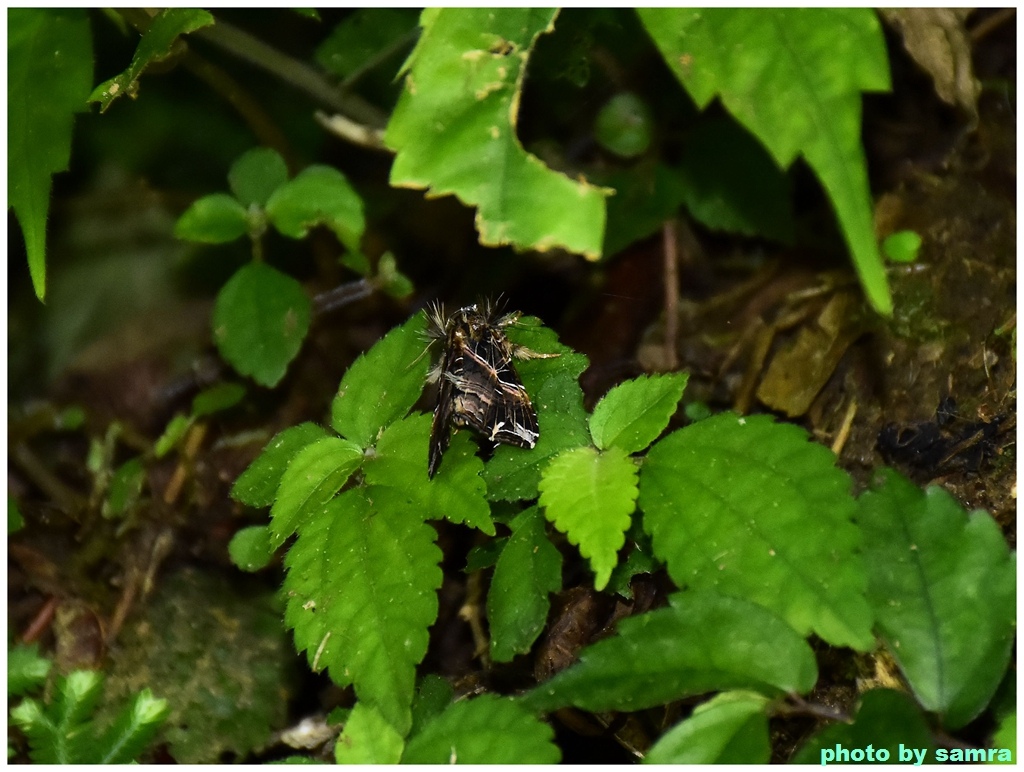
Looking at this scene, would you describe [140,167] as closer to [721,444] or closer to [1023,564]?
[721,444]

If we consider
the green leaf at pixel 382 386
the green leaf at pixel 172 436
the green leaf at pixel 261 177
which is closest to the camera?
the green leaf at pixel 382 386

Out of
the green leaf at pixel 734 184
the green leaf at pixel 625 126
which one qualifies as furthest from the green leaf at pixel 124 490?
the green leaf at pixel 734 184

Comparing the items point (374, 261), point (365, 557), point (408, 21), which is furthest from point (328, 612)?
point (408, 21)

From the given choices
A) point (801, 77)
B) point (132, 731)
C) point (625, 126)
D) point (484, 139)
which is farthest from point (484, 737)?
point (625, 126)

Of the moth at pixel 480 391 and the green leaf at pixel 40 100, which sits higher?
the green leaf at pixel 40 100

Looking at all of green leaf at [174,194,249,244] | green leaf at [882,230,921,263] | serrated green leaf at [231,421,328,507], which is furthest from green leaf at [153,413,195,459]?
green leaf at [882,230,921,263]

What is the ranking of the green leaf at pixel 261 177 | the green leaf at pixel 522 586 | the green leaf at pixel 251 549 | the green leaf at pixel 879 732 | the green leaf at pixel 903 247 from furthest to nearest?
the green leaf at pixel 261 177 → the green leaf at pixel 903 247 → the green leaf at pixel 251 549 → the green leaf at pixel 522 586 → the green leaf at pixel 879 732

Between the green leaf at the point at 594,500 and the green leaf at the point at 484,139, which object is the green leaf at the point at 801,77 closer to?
the green leaf at the point at 484,139
